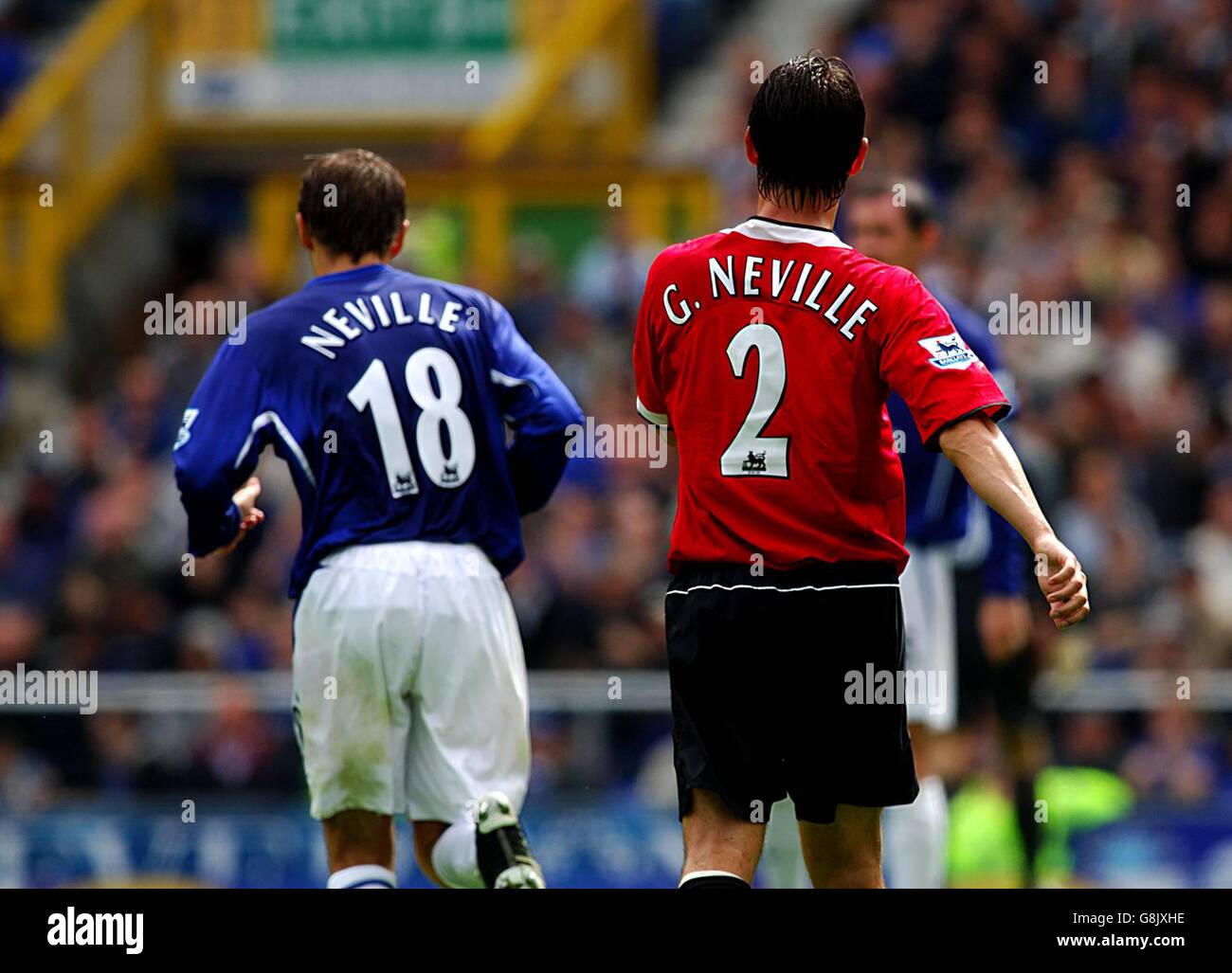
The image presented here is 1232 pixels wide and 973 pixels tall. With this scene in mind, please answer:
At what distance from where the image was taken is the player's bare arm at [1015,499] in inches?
171

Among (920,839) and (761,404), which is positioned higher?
(761,404)

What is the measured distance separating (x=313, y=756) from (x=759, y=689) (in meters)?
1.53

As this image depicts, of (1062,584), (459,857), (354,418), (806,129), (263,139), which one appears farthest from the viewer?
(263,139)

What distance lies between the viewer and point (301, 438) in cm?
569

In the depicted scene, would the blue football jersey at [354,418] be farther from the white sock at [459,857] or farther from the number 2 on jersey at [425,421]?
the white sock at [459,857]

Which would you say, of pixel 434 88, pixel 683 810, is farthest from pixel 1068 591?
pixel 434 88

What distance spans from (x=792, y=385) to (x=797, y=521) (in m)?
0.31

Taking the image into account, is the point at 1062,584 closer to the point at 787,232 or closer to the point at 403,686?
the point at 787,232

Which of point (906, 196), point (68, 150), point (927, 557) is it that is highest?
point (68, 150)

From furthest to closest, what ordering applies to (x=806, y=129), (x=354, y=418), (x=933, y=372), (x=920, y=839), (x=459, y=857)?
(x=920, y=839), (x=354, y=418), (x=459, y=857), (x=806, y=129), (x=933, y=372)

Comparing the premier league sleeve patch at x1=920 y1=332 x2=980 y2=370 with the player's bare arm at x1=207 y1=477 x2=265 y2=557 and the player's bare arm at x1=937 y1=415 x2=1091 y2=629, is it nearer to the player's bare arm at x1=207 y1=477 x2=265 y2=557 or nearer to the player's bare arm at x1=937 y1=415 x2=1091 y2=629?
the player's bare arm at x1=937 y1=415 x2=1091 y2=629

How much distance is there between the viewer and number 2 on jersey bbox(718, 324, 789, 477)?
4.69 m


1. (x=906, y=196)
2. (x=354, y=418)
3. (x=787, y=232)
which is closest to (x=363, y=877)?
(x=354, y=418)

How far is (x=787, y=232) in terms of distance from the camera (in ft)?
15.6
